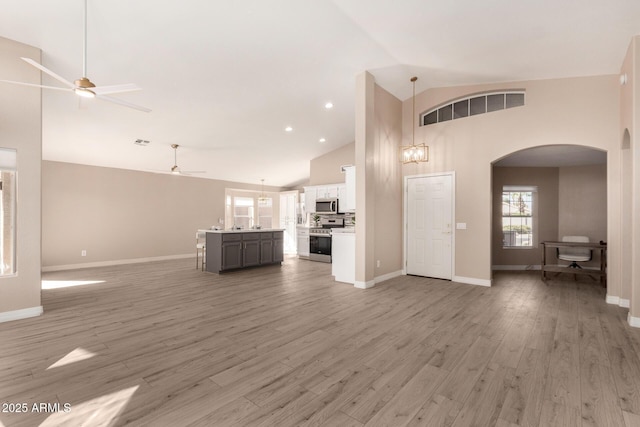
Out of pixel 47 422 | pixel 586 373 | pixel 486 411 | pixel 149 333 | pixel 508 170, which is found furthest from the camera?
pixel 508 170

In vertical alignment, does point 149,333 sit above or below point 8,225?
below

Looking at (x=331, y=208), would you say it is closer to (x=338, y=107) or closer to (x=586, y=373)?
(x=338, y=107)

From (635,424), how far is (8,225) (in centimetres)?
621

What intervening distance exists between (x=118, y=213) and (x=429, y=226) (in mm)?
8012

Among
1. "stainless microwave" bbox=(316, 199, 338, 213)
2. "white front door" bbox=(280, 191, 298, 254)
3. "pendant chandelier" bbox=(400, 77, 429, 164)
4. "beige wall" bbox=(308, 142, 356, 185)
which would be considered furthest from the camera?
"white front door" bbox=(280, 191, 298, 254)

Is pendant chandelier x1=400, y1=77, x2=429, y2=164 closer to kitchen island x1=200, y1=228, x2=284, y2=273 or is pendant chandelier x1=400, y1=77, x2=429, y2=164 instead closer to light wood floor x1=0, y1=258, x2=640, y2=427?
light wood floor x1=0, y1=258, x2=640, y2=427

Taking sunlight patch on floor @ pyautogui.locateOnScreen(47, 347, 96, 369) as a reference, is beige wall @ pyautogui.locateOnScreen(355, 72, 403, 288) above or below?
above

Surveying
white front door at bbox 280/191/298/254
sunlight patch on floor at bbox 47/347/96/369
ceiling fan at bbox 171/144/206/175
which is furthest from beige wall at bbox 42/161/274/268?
sunlight patch on floor at bbox 47/347/96/369

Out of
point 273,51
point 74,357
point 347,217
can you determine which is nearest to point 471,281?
point 347,217

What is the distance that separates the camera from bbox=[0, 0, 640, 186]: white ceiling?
3285 mm

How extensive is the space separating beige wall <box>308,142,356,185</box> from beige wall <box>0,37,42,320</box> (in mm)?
6459

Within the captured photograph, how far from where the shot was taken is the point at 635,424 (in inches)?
69.4

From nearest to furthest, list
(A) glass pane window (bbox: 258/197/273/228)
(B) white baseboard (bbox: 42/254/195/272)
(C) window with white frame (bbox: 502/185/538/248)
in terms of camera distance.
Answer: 1. (B) white baseboard (bbox: 42/254/195/272)
2. (C) window with white frame (bbox: 502/185/538/248)
3. (A) glass pane window (bbox: 258/197/273/228)

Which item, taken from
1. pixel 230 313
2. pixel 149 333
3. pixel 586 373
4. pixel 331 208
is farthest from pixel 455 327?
pixel 331 208
